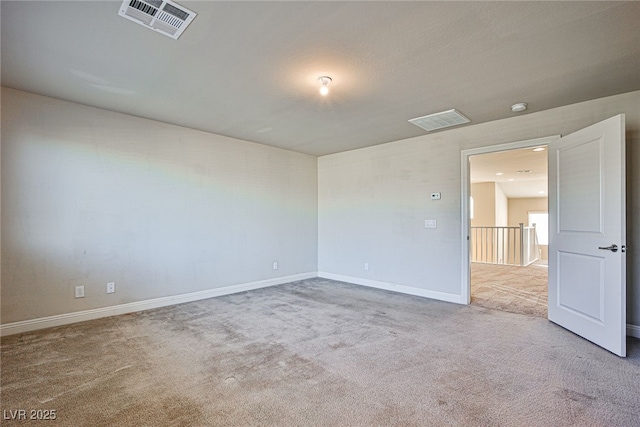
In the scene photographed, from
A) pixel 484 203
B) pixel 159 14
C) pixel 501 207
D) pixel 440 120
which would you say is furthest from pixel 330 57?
pixel 501 207

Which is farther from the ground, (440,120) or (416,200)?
(440,120)

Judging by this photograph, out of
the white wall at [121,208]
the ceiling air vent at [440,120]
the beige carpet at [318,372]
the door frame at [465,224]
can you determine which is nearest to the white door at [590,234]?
the beige carpet at [318,372]

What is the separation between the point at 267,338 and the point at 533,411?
212 centimetres

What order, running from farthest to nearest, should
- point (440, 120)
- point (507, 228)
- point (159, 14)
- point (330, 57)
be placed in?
1. point (507, 228)
2. point (440, 120)
3. point (330, 57)
4. point (159, 14)

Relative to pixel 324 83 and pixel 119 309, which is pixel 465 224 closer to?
pixel 324 83

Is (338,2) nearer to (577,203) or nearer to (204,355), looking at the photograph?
(204,355)

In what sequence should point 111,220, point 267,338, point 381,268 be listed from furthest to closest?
1. point 381,268
2. point 111,220
3. point 267,338

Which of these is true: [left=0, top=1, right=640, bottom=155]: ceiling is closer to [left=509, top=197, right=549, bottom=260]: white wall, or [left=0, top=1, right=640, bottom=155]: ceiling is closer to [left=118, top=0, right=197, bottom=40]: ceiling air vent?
[left=118, top=0, right=197, bottom=40]: ceiling air vent

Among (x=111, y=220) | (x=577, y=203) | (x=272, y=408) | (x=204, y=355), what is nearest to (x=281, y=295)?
(x=204, y=355)

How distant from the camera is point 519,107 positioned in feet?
11.2

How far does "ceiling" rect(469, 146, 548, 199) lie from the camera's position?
5.85 metres

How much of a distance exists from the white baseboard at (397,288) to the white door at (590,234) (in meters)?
1.17

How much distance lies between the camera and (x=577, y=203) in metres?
3.09

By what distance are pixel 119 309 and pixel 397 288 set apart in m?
3.91
